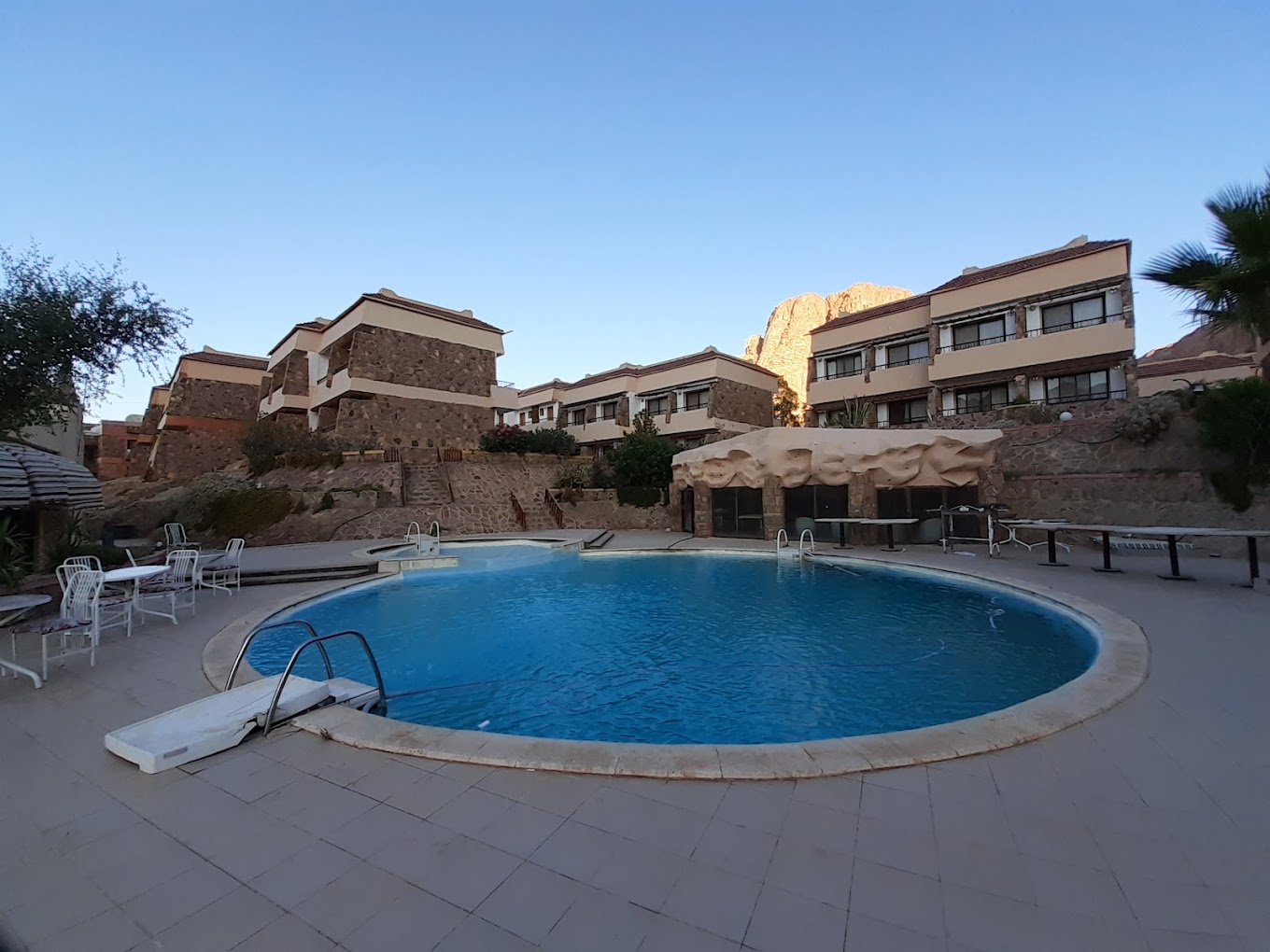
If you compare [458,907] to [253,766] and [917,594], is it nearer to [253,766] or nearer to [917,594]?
[253,766]

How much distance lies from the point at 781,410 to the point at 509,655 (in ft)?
101

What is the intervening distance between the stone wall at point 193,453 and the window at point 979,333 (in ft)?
119

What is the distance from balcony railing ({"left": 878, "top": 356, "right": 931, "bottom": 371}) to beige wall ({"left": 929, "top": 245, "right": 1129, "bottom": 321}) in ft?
7.01

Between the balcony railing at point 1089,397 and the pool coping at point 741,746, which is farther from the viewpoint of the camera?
the balcony railing at point 1089,397

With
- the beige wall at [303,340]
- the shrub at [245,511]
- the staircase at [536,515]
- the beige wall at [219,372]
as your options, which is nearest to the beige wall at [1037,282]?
the staircase at [536,515]

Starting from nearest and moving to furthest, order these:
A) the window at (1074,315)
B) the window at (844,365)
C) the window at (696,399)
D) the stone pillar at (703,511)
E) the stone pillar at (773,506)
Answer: the stone pillar at (773,506)
the stone pillar at (703,511)
the window at (1074,315)
the window at (844,365)
the window at (696,399)

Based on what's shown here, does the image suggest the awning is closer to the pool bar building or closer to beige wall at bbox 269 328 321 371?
the pool bar building

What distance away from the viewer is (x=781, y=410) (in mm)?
35000

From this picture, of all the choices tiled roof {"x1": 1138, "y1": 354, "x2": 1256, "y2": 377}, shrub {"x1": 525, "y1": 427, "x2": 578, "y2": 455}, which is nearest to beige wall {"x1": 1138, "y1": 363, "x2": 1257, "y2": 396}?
tiled roof {"x1": 1138, "y1": 354, "x2": 1256, "y2": 377}

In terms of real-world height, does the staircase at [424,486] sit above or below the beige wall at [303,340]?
below

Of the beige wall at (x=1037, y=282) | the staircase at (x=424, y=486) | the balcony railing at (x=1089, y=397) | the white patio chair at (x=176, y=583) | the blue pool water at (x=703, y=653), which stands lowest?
the blue pool water at (x=703, y=653)

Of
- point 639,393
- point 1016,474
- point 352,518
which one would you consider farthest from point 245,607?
point 639,393

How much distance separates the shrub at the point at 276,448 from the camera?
21656mm

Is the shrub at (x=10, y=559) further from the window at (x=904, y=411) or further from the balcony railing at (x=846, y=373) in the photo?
the balcony railing at (x=846, y=373)
